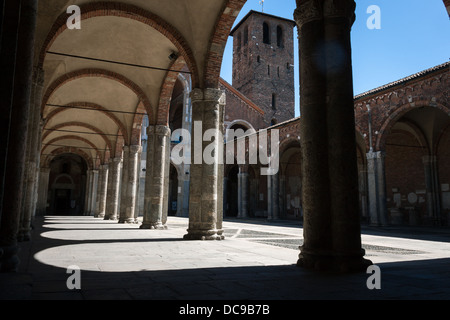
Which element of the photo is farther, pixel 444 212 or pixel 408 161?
pixel 408 161

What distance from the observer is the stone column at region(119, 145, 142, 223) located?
14094mm

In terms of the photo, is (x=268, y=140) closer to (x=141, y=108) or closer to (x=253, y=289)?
(x=141, y=108)

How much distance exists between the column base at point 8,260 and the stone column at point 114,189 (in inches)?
544

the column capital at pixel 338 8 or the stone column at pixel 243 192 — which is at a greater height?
the column capital at pixel 338 8

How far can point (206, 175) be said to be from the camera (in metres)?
7.77

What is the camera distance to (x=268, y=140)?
71.1 feet

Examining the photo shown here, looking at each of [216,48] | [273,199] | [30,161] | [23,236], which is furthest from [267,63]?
[23,236]

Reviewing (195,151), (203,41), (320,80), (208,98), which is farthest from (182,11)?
(320,80)

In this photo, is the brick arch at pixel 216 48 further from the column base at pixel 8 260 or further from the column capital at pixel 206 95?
the column base at pixel 8 260

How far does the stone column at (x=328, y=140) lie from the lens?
148 inches

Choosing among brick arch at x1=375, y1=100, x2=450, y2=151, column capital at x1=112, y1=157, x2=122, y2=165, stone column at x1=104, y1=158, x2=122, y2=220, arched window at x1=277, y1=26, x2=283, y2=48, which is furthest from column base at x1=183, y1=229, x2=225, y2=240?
arched window at x1=277, y1=26, x2=283, y2=48

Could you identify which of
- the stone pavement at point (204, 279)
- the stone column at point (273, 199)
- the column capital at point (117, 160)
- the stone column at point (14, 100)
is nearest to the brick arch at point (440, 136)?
the stone column at point (273, 199)

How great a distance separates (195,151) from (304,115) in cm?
405
